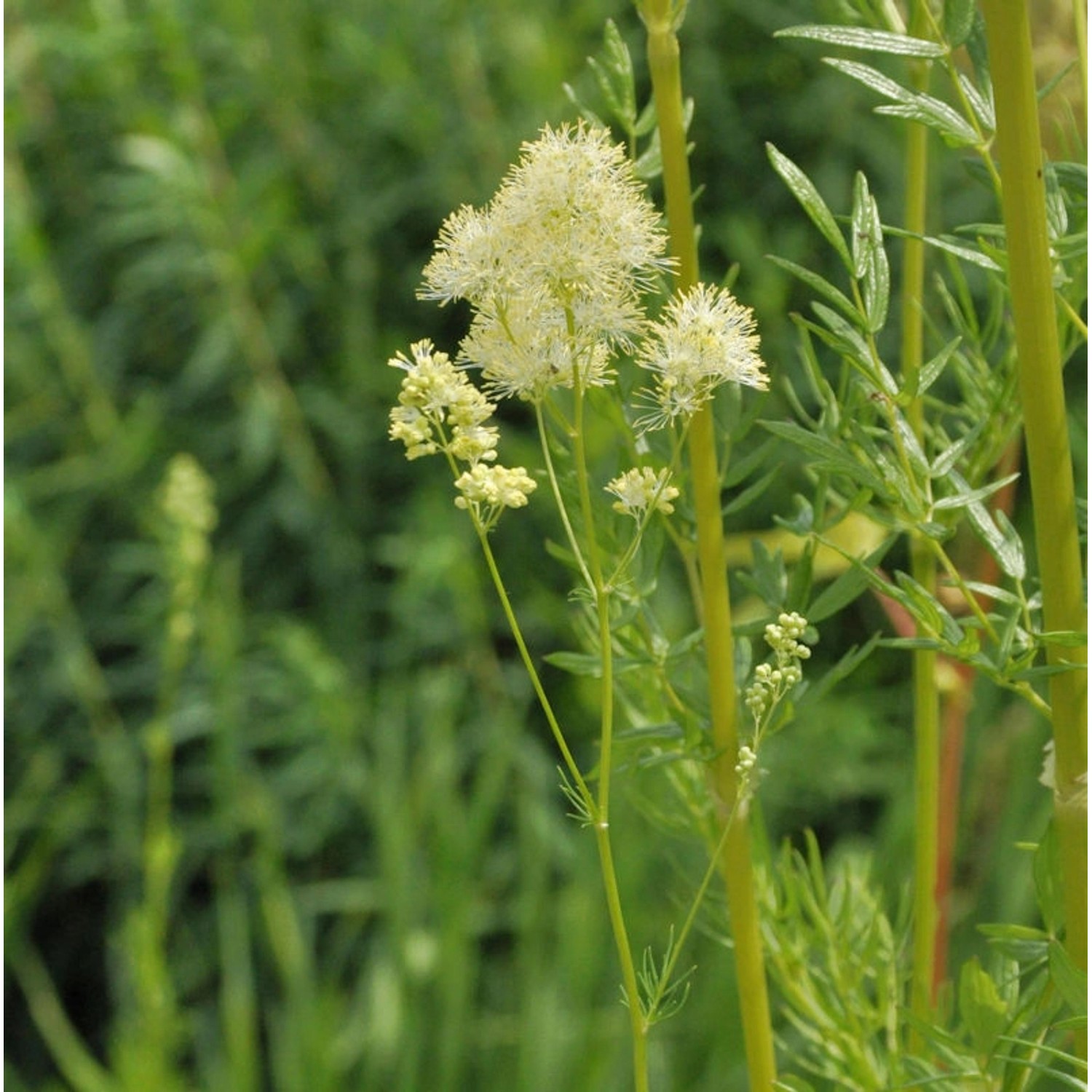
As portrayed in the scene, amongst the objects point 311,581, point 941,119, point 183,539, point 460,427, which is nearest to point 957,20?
point 941,119

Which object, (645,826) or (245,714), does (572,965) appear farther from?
(245,714)

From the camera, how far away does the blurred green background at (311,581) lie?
4.42 feet

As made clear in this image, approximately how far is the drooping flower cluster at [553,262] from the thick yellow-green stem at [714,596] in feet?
0.06

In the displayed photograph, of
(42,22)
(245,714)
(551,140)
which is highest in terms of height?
(42,22)

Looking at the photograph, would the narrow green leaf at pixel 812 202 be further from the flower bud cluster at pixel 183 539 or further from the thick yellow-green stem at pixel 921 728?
the flower bud cluster at pixel 183 539

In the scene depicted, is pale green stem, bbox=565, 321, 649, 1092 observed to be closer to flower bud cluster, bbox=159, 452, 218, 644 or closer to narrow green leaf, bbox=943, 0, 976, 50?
narrow green leaf, bbox=943, 0, 976, 50

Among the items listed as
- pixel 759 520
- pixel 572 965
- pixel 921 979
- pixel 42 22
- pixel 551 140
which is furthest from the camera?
pixel 42 22

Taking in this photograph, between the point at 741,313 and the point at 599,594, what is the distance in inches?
2.6

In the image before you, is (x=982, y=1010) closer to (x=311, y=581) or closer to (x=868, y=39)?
(x=868, y=39)

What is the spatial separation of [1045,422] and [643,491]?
9 cm

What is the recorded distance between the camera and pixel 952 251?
1.13 feet

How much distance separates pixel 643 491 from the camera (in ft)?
1.14

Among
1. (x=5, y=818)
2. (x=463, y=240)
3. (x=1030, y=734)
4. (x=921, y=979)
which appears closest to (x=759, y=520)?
(x=1030, y=734)

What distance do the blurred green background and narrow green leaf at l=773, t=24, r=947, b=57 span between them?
96 centimetres
